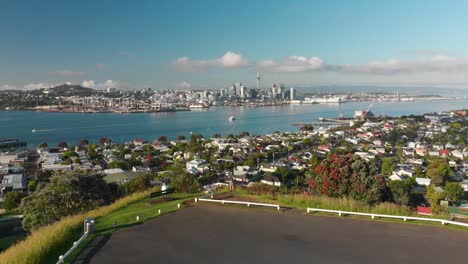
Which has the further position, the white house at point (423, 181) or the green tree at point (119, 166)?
the green tree at point (119, 166)

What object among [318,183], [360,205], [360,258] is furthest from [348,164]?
[360,258]

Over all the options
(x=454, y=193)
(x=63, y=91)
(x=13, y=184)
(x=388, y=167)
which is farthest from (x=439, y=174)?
(x=63, y=91)

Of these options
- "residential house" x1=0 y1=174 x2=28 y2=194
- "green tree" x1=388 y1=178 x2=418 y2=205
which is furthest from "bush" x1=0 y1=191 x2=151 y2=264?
"residential house" x1=0 y1=174 x2=28 y2=194

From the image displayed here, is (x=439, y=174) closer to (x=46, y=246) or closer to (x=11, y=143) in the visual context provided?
(x=46, y=246)

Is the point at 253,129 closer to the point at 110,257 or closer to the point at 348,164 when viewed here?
the point at 348,164

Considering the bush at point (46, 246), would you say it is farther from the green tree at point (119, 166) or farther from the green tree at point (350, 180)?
the green tree at point (119, 166)

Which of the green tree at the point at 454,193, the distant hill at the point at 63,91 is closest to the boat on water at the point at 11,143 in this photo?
the green tree at the point at 454,193

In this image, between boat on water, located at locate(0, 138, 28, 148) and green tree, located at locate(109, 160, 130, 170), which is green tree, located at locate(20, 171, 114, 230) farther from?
boat on water, located at locate(0, 138, 28, 148)
